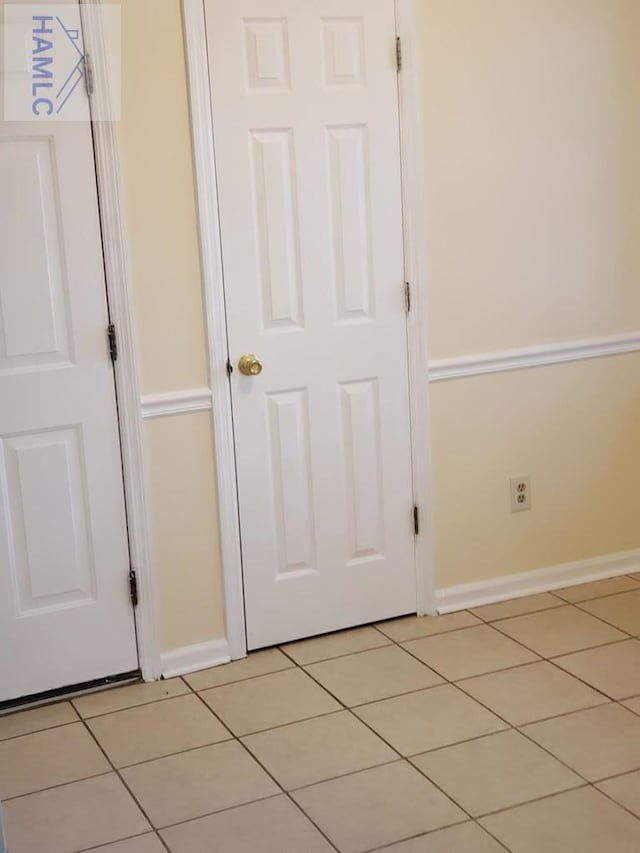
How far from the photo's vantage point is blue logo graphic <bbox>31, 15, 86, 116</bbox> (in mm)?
2982

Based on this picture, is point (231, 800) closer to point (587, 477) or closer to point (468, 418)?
point (468, 418)

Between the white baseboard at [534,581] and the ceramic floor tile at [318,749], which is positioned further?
the white baseboard at [534,581]

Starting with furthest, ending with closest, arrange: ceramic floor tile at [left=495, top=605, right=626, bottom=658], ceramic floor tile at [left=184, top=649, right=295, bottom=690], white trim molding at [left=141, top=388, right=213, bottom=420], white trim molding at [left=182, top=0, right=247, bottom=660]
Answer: ceramic floor tile at [left=495, top=605, right=626, bottom=658] → ceramic floor tile at [left=184, top=649, right=295, bottom=690] → white trim molding at [left=141, top=388, right=213, bottom=420] → white trim molding at [left=182, top=0, right=247, bottom=660]

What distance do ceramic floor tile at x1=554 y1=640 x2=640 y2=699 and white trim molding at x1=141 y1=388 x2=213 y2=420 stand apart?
4.23ft

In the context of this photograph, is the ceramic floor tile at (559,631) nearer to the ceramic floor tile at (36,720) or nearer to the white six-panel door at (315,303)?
the white six-panel door at (315,303)

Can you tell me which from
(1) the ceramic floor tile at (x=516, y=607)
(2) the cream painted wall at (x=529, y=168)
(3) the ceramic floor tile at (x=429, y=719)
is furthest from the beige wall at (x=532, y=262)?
(3) the ceramic floor tile at (x=429, y=719)

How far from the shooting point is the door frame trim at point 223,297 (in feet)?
10.5

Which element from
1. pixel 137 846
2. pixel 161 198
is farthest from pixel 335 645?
pixel 161 198

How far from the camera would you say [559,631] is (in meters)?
3.58

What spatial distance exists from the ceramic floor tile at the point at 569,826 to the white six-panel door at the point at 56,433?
1.30m

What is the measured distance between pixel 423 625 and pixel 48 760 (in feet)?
4.23

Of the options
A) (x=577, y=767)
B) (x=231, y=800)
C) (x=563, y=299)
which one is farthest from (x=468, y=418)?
(x=231, y=800)

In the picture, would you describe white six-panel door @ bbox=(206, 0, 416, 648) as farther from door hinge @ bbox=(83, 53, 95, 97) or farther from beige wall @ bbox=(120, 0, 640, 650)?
door hinge @ bbox=(83, 53, 95, 97)

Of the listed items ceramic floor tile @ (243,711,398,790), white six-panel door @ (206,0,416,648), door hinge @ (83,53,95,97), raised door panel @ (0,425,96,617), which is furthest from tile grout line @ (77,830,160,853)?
door hinge @ (83,53,95,97)
